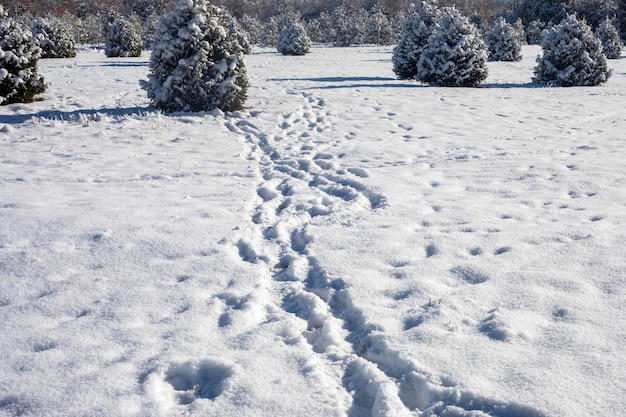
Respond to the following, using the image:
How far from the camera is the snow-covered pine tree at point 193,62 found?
10938 millimetres

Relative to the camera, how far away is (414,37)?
17312 millimetres

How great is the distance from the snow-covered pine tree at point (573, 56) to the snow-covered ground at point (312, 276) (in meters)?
8.34

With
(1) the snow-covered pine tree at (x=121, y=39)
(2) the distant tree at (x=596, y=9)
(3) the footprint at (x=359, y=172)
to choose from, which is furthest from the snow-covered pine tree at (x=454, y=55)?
(2) the distant tree at (x=596, y=9)

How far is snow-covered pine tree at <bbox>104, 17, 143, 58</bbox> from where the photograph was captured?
26891mm

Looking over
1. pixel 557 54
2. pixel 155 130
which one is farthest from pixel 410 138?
pixel 557 54

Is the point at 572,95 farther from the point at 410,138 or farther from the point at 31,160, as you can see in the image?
the point at 31,160

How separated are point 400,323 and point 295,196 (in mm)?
2937

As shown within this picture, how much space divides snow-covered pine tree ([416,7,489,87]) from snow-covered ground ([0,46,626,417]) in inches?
280

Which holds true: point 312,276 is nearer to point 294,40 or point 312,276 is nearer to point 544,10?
point 294,40

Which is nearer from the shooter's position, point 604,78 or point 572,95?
point 572,95

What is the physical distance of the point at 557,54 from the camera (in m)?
16.3

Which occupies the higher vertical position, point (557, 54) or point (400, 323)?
point (557, 54)

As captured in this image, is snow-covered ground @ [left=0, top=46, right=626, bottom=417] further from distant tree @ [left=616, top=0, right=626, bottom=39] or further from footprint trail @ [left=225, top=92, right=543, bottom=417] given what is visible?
distant tree @ [left=616, top=0, right=626, bottom=39]

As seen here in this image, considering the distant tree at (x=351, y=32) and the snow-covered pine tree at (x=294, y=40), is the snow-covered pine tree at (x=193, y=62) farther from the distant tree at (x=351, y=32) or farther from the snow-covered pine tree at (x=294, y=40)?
the distant tree at (x=351, y=32)
